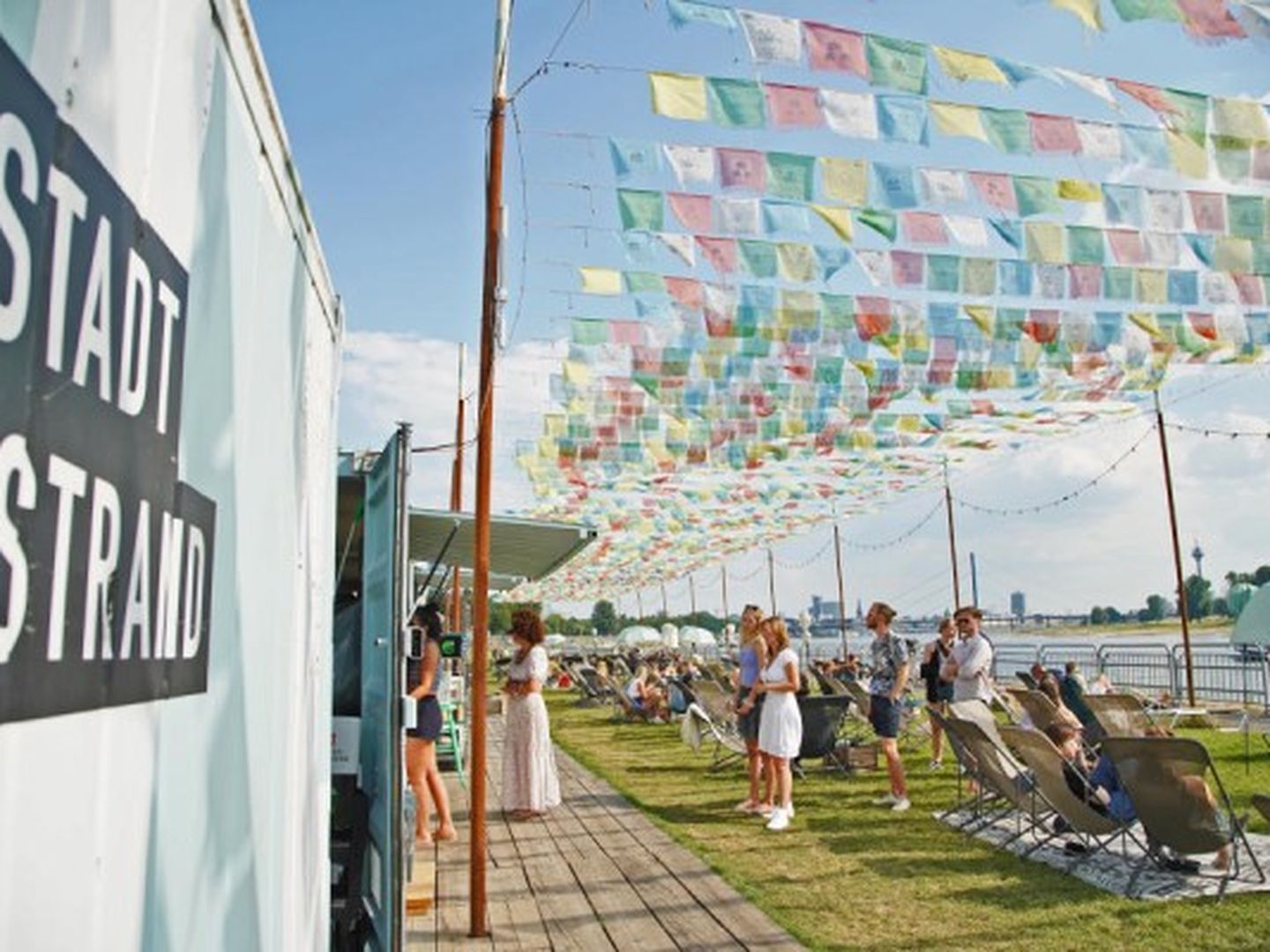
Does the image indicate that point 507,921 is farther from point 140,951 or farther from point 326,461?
point 140,951

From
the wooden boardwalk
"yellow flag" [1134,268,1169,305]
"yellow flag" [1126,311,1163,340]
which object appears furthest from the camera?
"yellow flag" [1126,311,1163,340]

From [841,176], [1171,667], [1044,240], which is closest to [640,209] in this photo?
[841,176]

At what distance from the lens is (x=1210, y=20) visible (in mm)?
6652

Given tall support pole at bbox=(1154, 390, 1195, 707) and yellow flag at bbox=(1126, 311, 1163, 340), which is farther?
tall support pole at bbox=(1154, 390, 1195, 707)

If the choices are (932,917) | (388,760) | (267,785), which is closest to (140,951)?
(267,785)

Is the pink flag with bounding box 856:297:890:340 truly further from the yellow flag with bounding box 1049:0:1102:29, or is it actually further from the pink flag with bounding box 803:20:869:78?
the yellow flag with bounding box 1049:0:1102:29

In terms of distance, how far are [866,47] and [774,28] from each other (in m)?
0.67

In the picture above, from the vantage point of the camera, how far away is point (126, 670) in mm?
1306

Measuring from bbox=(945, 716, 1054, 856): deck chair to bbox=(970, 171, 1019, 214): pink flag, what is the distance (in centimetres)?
419

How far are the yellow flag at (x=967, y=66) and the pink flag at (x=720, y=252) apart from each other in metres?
3.26

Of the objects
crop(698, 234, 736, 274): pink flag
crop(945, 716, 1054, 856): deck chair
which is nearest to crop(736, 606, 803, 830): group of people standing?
crop(945, 716, 1054, 856): deck chair

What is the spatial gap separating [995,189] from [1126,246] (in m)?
1.96

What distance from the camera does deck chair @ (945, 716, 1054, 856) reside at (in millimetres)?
8250

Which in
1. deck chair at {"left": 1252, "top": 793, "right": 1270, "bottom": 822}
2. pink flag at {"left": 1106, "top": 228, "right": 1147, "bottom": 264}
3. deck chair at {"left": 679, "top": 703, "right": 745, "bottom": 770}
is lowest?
deck chair at {"left": 679, "top": 703, "right": 745, "bottom": 770}
